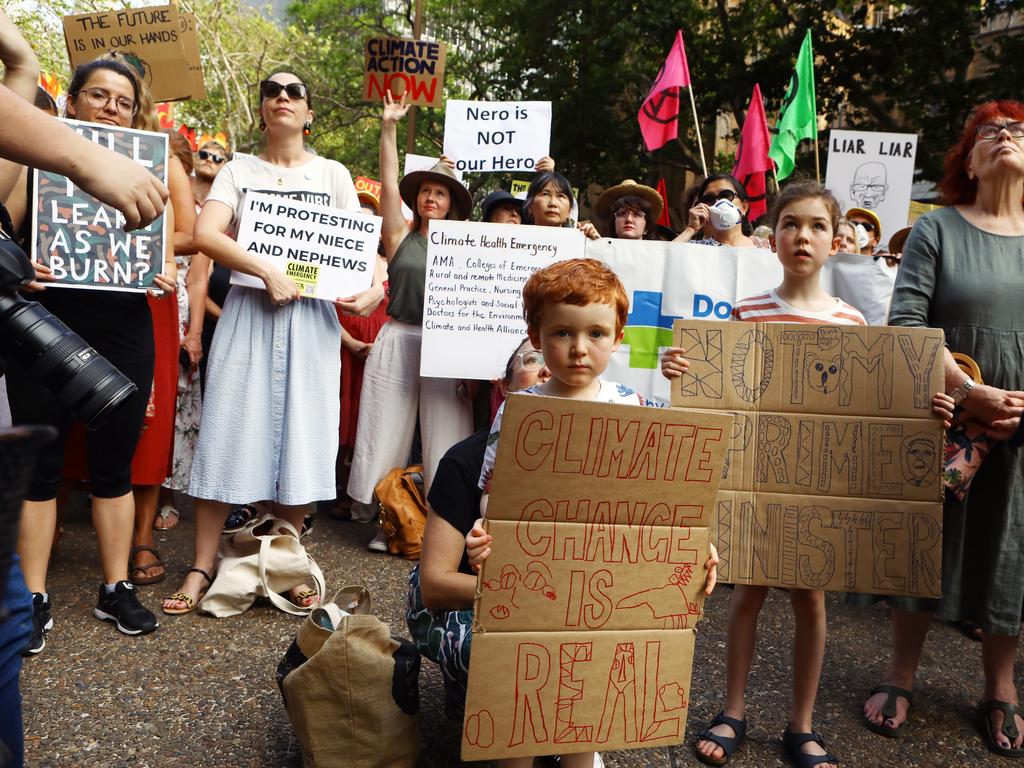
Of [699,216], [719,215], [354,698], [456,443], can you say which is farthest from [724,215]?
[354,698]

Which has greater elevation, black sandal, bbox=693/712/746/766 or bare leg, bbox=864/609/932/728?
bare leg, bbox=864/609/932/728

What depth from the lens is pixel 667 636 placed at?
2.02 meters

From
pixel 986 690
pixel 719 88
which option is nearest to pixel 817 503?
pixel 986 690

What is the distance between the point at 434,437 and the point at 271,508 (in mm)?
1149

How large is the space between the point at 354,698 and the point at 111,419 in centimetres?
175

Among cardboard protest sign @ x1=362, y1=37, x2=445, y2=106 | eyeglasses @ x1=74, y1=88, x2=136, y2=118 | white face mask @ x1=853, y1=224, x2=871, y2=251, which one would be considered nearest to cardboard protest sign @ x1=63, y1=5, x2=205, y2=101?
cardboard protest sign @ x1=362, y1=37, x2=445, y2=106

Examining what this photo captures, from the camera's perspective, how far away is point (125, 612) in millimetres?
3334

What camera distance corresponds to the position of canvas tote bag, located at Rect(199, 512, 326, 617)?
355cm

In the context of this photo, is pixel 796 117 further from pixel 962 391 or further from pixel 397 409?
pixel 962 391

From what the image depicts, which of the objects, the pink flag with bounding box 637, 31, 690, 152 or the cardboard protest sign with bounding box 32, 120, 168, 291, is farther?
the pink flag with bounding box 637, 31, 690, 152

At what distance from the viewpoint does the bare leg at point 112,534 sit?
3426mm

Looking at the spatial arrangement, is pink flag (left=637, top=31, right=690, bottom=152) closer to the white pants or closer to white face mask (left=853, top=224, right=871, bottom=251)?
white face mask (left=853, top=224, right=871, bottom=251)

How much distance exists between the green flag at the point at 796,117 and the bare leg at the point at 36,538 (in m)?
5.82

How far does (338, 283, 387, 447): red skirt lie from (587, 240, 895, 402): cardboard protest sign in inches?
64.1
